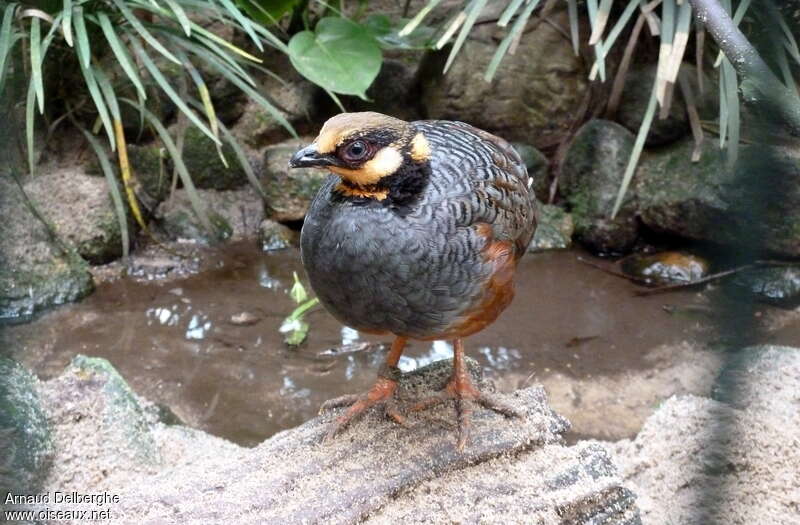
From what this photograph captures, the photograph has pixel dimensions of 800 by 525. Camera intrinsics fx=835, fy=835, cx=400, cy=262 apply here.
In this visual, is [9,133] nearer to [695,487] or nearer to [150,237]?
[150,237]

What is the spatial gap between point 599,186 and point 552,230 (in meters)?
0.46

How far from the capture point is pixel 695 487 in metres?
3.05

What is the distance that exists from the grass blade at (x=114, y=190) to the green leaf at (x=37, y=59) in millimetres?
711

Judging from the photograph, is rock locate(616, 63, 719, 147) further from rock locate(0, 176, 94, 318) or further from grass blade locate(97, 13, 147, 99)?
rock locate(0, 176, 94, 318)

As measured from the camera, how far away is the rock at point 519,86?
595cm

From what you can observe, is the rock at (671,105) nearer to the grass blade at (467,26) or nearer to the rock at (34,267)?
the grass blade at (467,26)

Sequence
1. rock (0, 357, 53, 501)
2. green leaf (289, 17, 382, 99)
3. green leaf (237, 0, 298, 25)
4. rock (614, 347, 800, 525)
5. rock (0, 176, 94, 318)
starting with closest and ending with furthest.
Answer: rock (0, 357, 53, 501) → rock (614, 347, 800, 525) → rock (0, 176, 94, 318) → green leaf (289, 17, 382, 99) → green leaf (237, 0, 298, 25)

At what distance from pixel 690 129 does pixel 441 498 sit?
4038mm

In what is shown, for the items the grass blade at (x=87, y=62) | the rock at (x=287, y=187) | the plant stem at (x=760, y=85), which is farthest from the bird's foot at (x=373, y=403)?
the rock at (x=287, y=187)

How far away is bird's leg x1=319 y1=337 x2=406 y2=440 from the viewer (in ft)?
9.30

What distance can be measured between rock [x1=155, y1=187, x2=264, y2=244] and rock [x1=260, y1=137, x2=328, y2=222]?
0.69ft

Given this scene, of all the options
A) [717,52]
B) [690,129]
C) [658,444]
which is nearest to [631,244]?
[690,129]

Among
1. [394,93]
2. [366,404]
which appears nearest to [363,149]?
[366,404]

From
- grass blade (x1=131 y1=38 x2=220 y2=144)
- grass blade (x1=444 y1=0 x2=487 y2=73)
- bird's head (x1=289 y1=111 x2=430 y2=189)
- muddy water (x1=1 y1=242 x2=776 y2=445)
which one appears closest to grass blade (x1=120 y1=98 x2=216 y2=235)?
grass blade (x1=131 y1=38 x2=220 y2=144)
